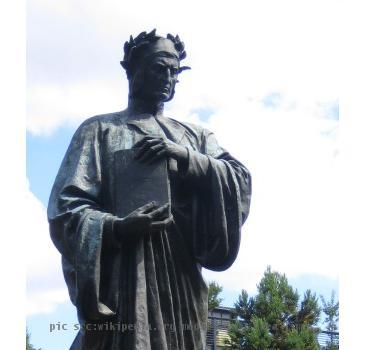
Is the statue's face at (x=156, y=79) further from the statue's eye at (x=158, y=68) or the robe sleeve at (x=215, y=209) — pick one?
the robe sleeve at (x=215, y=209)

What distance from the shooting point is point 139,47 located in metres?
8.66

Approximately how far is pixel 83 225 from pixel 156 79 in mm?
1676

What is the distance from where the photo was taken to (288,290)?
27016 millimetres

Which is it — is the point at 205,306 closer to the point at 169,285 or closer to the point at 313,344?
the point at 169,285

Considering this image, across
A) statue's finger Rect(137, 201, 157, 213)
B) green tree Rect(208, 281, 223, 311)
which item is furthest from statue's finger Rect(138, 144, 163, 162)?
green tree Rect(208, 281, 223, 311)

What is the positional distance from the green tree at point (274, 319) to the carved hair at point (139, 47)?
17.7 metres

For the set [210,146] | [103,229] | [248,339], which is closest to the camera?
[103,229]

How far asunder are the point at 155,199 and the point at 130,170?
364 millimetres

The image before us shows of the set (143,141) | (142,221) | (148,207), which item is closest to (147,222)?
(142,221)

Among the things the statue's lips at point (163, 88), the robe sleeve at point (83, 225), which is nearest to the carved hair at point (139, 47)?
the statue's lips at point (163, 88)

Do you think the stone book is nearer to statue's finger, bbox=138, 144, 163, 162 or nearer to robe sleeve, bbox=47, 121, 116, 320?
statue's finger, bbox=138, 144, 163, 162

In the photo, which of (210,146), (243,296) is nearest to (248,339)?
(243,296)

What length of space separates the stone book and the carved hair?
1.08 metres

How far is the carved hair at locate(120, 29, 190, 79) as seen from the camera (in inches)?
339
